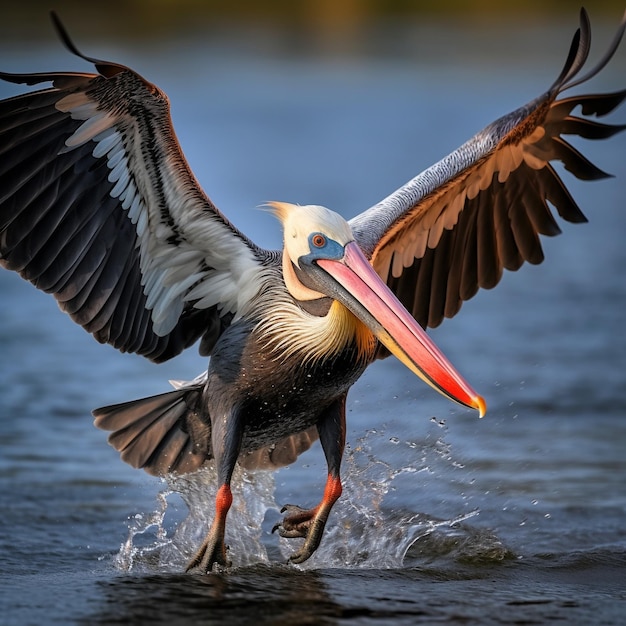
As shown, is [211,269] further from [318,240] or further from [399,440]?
[399,440]

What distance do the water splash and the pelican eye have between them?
1651 mm

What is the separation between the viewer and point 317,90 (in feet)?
91.4

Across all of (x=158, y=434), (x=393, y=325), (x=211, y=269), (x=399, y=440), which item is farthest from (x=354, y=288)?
(x=399, y=440)

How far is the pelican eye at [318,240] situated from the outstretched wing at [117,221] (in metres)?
0.56

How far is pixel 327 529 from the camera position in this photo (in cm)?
743

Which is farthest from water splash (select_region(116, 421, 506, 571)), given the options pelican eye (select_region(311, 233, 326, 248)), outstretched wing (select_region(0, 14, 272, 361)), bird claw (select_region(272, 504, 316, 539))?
pelican eye (select_region(311, 233, 326, 248))

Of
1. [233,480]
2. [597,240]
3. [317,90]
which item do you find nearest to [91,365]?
[233,480]

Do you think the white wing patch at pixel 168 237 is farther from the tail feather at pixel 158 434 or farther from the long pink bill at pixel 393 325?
the long pink bill at pixel 393 325

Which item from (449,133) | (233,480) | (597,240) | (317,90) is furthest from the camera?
(317,90)

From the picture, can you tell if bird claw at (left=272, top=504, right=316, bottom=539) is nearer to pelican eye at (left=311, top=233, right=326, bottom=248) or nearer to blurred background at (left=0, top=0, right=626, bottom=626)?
blurred background at (left=0, top=0, right=626, bottom=626)

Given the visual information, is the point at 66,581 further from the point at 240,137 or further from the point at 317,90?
the point at 317,90

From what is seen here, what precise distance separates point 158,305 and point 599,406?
177 inches

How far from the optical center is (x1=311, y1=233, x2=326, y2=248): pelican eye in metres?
6.34

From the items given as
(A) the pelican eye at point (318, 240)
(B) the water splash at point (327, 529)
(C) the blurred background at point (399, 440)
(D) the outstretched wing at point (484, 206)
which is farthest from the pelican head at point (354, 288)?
(B) the water splash at point (327, 529)
